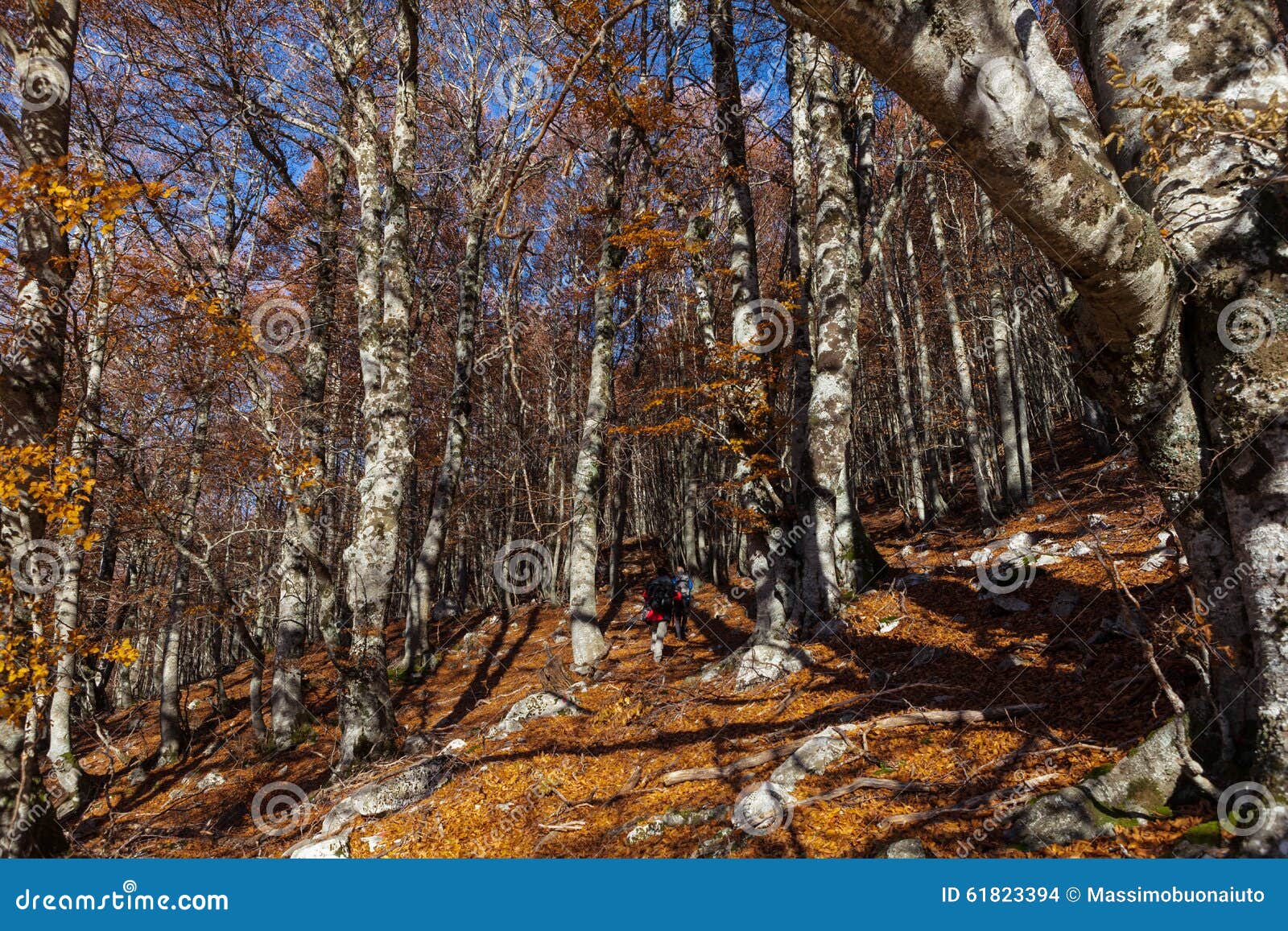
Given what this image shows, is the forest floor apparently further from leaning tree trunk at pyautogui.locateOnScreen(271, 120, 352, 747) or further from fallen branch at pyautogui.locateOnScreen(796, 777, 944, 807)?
leaning tree trunk at pyautogui.locateOnScreen(271, 120, 352, 747)

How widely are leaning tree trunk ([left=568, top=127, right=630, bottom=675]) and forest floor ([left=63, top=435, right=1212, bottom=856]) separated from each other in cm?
70

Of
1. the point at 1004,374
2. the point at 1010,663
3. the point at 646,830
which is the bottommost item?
the point at 646,830

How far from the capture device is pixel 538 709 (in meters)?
7.79

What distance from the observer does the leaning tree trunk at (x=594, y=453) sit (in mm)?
10008

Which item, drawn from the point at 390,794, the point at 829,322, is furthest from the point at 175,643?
the point at 829,322

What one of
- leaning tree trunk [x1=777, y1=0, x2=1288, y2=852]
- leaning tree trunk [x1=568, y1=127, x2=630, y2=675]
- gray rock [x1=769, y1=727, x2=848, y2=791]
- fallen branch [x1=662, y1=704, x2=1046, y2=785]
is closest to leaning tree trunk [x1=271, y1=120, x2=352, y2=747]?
leaning tree trunk [x1=568, y1=127, x2=630, y2=675]

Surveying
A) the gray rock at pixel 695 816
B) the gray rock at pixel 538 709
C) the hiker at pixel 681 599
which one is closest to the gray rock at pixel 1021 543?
the hiker at pixel 681 599

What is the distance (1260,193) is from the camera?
Answer: 9.19ft

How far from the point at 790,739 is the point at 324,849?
3.70 m

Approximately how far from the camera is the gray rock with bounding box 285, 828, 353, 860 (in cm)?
450

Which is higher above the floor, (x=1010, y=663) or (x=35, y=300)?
(x=35, y=300)

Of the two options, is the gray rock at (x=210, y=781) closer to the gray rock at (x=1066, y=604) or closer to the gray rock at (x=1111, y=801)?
the gray rock at (x=1111, y=801)

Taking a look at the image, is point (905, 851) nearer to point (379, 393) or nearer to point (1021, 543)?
point (379, 393)

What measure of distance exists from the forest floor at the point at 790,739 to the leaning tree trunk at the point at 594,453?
2.31ft
